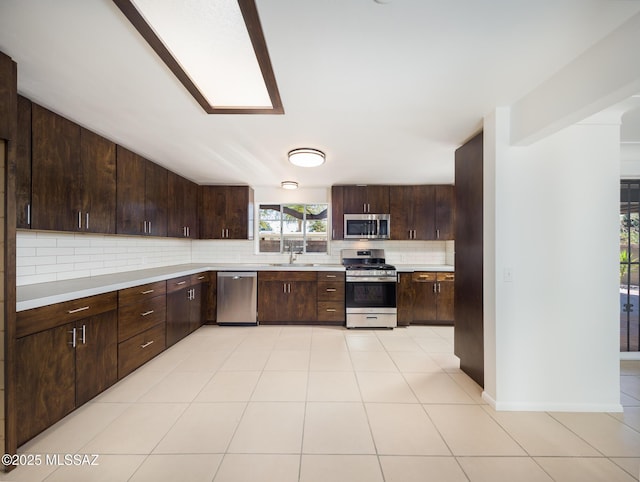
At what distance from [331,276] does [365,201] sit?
1.37 meters

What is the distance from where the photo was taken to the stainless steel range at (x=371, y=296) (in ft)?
13.5

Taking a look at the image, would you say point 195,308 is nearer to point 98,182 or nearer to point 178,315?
point 178,315

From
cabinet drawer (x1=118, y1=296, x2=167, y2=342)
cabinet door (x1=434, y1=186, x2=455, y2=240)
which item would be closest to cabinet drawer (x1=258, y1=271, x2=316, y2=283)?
cabinet drawer (x1=118, y1=296, x2=167, y2=342)

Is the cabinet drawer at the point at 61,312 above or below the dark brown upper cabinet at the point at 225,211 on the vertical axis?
below

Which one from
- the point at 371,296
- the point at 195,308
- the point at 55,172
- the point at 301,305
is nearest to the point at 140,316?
the point at 195,308

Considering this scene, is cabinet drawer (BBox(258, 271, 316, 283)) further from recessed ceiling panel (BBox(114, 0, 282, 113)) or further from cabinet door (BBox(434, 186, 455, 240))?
recessed ceiling panel (BBox(114, 0, 282, 113))

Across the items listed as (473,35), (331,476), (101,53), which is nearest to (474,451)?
(331,476)

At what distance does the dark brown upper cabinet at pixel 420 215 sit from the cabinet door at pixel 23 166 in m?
4.16

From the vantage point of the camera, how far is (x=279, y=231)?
4.98 m

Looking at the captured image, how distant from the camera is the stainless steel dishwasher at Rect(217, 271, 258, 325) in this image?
13.7ft

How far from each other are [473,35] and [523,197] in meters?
1.27

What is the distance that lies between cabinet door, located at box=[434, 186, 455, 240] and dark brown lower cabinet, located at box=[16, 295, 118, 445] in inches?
174

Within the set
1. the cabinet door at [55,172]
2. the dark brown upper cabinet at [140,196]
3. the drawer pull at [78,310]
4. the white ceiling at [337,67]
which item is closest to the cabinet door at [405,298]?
the white ceiling at [337,67]

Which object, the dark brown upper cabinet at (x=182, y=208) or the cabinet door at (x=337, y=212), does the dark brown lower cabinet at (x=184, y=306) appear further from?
the cabinet door at (x=337, y=212)
